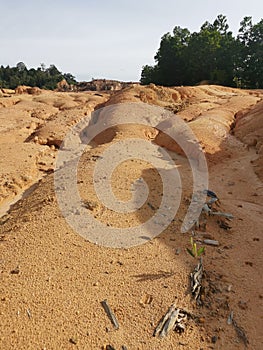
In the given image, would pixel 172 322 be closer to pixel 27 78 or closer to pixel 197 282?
pixel 197 282

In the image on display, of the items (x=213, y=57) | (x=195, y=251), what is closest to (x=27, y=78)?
(x=213, y=57)

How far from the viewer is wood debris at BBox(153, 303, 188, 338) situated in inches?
137

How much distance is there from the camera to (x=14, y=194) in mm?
8719

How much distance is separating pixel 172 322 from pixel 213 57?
27083 mm

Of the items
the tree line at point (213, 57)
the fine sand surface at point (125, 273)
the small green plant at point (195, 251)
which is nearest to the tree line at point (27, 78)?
the tree line at point (213, 57)

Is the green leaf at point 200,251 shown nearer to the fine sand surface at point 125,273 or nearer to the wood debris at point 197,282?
the fine sand surface at point 125,273

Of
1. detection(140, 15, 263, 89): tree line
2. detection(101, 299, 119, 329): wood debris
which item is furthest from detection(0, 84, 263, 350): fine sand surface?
detection(140, 15, 263, 89): tree line

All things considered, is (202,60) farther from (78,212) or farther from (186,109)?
(78,212)

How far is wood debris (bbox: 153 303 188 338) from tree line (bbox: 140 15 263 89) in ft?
84.2

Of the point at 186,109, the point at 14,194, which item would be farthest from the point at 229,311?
the point at 186,109

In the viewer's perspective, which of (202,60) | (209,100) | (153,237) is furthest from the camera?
(202,60)

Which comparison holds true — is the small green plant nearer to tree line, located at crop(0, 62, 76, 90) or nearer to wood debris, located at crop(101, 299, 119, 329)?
wood debris, located at crop(101, 299, 119, 329)

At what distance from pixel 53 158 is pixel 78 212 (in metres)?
7.03

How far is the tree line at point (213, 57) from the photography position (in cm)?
2541
